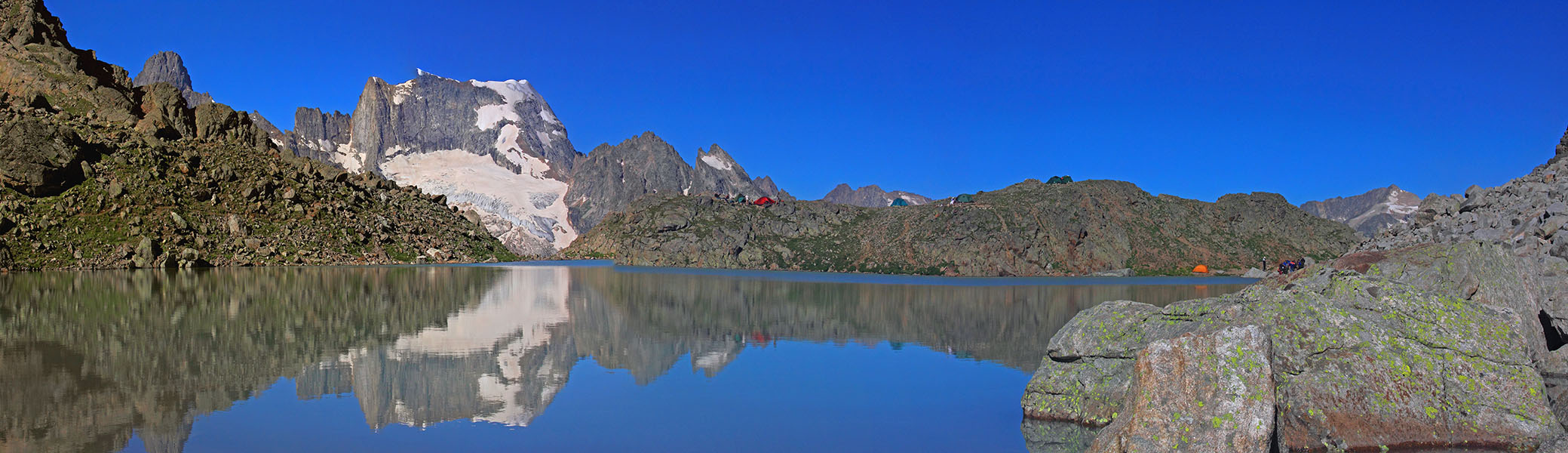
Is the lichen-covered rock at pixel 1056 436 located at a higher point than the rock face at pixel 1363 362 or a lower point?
lower

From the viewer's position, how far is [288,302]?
47.8 m

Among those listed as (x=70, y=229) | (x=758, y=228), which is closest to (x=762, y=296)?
(x=70, y=229)

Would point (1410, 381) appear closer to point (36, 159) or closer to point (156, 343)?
point (156, 343)

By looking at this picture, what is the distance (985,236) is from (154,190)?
5118 inches

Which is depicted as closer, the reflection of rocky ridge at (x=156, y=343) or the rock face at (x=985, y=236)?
the reflection of rocky ridge at (x=156, y=343)

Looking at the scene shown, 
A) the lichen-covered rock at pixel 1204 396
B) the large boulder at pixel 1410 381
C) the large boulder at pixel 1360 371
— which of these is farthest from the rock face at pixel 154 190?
the large boulder at pixel 1410 381

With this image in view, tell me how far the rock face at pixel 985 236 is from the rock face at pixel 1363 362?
13050 cm

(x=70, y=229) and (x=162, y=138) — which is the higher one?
(x=162, y=138)

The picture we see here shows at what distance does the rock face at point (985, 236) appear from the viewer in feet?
522

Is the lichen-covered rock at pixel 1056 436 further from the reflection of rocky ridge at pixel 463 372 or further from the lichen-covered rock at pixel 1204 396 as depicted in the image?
the reflection of rocky ridge at pixel 463 372

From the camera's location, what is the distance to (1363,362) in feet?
54.4

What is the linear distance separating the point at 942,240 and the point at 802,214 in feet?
127

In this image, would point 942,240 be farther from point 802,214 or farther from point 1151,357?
point 1151,357

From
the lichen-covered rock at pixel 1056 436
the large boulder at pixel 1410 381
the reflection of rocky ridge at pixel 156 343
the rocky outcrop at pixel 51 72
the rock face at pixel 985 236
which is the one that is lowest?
the lichen-covered rock at pixel 1056 436
